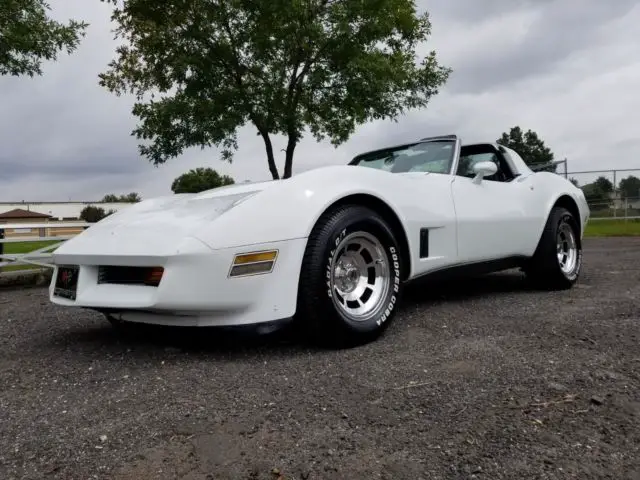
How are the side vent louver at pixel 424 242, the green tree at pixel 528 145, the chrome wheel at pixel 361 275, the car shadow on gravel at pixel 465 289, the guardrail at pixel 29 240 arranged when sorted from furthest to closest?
the green tree at pixel 528 145
the guardrail at pixel 29 240
the car shadow on gravel at pixel 465 289
the side vent louver at pixel 424 242
the chrome wheel at pixel 361 275

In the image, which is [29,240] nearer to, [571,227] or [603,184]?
[571,227]

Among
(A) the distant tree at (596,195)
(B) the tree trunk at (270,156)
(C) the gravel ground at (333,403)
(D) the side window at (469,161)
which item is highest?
(B) the tree trunk at (270,156)

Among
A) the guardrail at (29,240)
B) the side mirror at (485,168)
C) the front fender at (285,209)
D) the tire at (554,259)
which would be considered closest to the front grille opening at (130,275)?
the front fender at (285,209)

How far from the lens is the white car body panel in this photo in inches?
94.3

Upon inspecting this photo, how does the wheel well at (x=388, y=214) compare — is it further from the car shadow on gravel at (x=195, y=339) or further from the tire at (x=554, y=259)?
the tire at (x=554, y=259)

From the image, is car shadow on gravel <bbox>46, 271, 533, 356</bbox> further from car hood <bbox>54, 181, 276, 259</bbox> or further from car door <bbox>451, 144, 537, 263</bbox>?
car door <bbox>451, 144, 537, 263</bbox>

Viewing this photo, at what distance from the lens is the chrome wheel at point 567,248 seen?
4.77 m

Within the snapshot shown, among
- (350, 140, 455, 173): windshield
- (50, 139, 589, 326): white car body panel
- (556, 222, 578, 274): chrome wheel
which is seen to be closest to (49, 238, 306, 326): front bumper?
(50, 139, 589, 326): white car body panel

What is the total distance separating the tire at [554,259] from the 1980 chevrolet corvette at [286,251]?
935 mm

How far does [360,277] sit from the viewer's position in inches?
116

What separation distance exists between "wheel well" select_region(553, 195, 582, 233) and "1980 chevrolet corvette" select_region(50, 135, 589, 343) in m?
1.49

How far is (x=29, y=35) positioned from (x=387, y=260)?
7.96m

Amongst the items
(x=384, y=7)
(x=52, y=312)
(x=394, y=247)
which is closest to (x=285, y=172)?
(x=384, y=7)

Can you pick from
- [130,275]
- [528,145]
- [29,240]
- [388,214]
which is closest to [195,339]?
[130,275]
